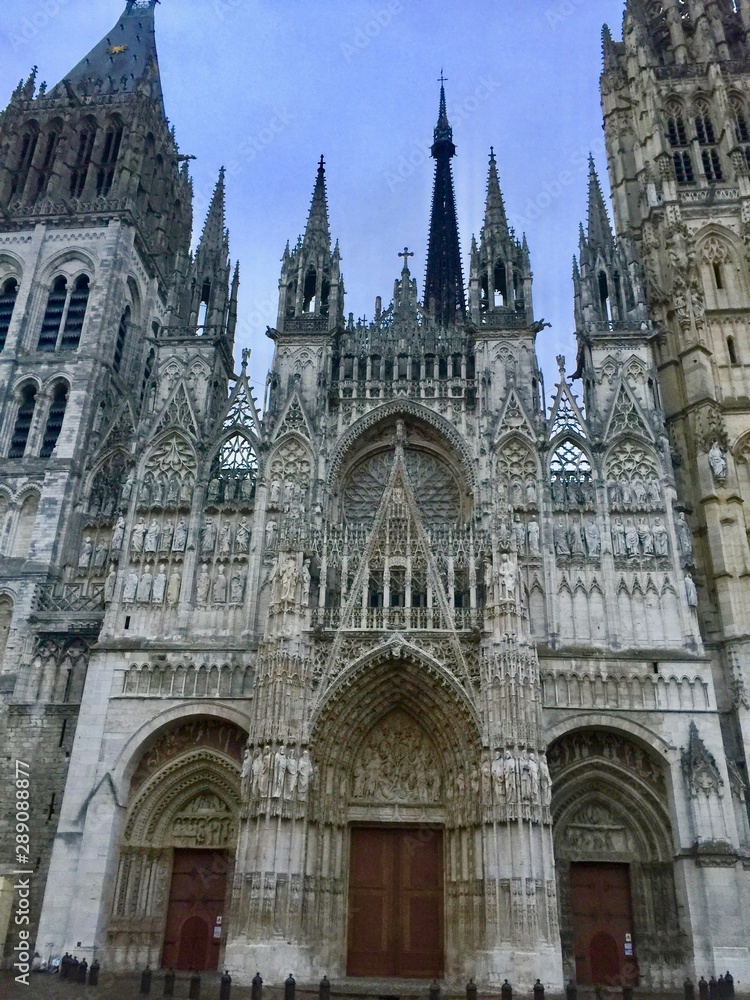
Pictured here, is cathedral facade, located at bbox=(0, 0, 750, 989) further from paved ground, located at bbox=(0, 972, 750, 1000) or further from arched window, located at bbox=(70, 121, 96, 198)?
arched window, located at bbox=(70, 121, 96, 198)

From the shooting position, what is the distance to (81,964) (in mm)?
19859

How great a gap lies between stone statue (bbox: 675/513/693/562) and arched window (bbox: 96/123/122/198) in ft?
91.6

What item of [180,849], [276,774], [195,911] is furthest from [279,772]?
[195,911]

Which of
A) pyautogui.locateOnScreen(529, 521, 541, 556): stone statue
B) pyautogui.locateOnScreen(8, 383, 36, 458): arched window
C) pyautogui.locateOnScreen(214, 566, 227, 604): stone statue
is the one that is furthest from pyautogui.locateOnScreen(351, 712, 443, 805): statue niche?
pyautogui.locateOnScreen(8, 383, 36, 458): arched window

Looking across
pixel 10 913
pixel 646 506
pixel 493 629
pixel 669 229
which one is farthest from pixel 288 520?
pixel 669 229

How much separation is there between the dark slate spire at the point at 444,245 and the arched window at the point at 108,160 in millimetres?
17343

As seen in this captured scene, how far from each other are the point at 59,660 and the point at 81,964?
9.49 meters

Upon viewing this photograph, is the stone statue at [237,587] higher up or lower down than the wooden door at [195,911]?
higher up

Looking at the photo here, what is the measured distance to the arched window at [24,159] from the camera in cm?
3706

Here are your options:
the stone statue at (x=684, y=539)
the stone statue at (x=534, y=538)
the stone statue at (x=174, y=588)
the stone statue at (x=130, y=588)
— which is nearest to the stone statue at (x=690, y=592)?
the stone statue at (x=684, y=539)

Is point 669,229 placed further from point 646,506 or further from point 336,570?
point 336,570

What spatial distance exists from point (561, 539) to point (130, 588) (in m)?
13.6

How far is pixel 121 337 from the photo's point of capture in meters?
34.6

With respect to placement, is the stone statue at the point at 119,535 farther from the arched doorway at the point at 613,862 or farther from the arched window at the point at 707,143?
the arched window at the point at 707,143
